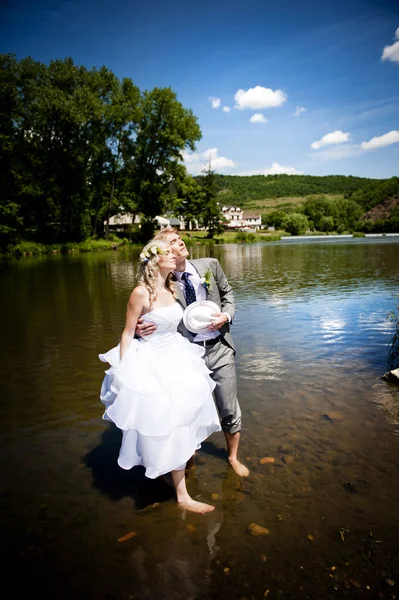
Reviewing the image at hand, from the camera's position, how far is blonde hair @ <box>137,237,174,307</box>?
12.3ft

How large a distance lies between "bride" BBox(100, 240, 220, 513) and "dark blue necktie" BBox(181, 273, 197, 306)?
0.23 meters

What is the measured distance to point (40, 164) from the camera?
47.7 meters

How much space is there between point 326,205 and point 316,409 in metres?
164

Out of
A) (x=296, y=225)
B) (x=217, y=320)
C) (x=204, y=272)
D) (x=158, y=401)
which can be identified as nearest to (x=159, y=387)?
(x=158, y=401)

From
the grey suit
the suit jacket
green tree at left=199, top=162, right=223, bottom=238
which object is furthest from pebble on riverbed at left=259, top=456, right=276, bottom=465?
green tree at left=199, top=162, right=223, bottom=238

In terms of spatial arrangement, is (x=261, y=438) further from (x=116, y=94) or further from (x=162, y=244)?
→ (x=116, y=94)

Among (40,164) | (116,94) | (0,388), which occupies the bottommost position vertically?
(0,388)

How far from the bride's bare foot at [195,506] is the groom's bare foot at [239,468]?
0.61m

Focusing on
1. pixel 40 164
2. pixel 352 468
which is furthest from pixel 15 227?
pixel 352 468

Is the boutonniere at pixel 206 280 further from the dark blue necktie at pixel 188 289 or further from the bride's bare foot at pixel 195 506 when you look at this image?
the bride's bare foot at pixel 195 506

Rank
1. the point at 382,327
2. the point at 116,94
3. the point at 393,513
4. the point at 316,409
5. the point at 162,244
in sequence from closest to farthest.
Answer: the point at 393,513 < the point at 162,244 < the point at 316,409 < the point at 382,327 < the point at 116,94

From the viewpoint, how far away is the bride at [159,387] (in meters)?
3.44

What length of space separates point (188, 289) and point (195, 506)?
213 cm

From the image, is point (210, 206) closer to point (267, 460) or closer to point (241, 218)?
point (267, 460)
